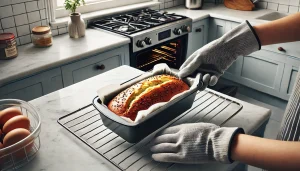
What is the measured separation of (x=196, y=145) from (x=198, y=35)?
7.17 ft

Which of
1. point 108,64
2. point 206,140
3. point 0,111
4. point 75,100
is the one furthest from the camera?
point 108,64

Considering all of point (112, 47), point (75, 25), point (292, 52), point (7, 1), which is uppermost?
point (7, 1)

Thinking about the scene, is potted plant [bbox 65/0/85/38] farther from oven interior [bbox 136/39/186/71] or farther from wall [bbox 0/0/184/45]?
oven interior [bbox 136/39/186/71]

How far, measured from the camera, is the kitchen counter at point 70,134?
84cm


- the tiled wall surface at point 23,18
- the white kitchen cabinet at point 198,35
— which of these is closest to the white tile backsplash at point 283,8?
the white kitchen cabinet at point 198,35

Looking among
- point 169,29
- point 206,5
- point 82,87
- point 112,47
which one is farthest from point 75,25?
point 206,5

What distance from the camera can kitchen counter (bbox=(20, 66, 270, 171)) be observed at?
84 centimetres

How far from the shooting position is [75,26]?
2.14 m

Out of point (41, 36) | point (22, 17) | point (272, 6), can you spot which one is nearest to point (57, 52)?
point (41, 36)

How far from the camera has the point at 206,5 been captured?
3174 mm

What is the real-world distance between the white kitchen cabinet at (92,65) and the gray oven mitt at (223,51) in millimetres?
989

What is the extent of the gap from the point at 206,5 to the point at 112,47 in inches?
61.3

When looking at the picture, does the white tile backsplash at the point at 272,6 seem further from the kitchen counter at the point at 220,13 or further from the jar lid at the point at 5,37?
the jar lid at the point at 5,37

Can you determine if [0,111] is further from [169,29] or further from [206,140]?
[169,29]
